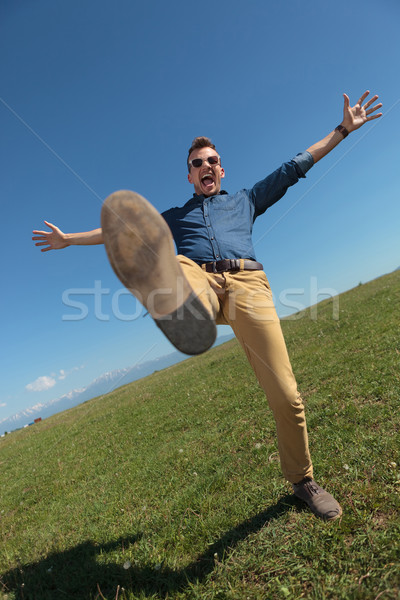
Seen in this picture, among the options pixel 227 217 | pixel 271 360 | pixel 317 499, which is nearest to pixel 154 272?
pixel 271 360

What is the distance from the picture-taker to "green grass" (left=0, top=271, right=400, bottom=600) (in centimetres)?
313

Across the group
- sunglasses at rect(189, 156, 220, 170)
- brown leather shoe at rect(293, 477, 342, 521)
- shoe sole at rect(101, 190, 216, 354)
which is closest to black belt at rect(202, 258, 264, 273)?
shoe sole at rect(101, 190, 216, 354)

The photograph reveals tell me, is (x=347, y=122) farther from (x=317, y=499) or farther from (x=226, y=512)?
(x=226, y=512)

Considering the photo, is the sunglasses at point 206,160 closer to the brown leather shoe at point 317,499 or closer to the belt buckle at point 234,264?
the belt buckle at point 234,264

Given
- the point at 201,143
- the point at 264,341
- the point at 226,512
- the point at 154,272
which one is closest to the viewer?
the point at 154,272

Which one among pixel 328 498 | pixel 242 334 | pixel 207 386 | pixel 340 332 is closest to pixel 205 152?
pixel 242 334

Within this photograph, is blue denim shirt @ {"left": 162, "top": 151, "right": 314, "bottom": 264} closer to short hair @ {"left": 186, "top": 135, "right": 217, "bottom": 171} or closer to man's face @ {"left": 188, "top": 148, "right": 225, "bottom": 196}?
man's face @ {"left": 188, "top": 148, "right": 225, "bottom": 196}

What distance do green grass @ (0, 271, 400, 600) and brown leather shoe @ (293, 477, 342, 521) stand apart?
109mm

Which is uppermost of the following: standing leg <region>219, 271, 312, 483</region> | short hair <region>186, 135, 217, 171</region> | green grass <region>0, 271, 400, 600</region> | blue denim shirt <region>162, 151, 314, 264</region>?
short hair <region>186, 135, 217, 171</region>

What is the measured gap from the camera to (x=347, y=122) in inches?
199

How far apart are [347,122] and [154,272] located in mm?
4270

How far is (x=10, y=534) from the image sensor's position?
6059 mm

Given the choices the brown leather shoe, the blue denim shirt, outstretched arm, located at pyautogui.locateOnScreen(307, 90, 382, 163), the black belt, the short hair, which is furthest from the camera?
the short hair

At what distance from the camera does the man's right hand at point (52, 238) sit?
496 cm
